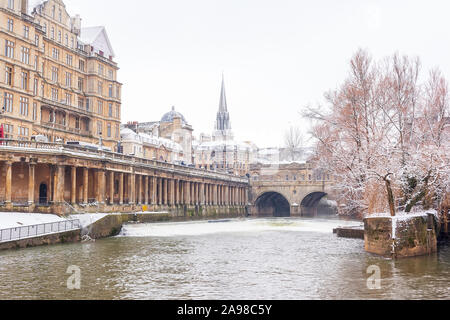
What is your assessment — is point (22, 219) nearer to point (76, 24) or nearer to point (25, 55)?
point (25, 55)

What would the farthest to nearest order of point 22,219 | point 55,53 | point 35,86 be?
point 55,53
point 35,86
point 22,219

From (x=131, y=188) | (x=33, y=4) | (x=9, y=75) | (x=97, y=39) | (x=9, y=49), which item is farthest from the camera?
(x=97, y=39)

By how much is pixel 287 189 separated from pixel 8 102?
72.2 meters

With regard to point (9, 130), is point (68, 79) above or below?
above

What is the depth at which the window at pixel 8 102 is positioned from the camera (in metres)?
55.7

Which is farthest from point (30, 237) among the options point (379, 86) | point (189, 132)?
point (189, 132)

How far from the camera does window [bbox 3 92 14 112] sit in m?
55.7

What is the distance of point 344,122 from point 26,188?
33437 millimetres

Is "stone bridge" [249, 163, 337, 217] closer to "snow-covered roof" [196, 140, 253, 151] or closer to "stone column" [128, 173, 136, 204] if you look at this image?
"snow-covered roof" [196, 140, 253, 151]

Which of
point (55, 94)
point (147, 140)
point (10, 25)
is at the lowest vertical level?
point (147, 140)

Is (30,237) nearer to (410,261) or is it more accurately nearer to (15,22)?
(410,261)

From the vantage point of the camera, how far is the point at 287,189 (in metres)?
116

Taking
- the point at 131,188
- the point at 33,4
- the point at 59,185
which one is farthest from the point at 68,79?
the point at 59,185

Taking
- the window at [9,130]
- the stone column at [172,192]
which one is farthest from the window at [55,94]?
the stone column at [172,192]
